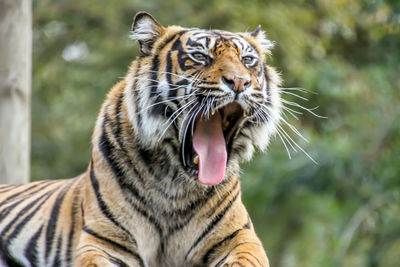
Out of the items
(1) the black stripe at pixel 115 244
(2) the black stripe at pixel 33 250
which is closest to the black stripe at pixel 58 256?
(2) the black stripe at pixel 33 250

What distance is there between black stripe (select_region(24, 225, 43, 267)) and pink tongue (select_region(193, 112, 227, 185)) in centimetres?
129

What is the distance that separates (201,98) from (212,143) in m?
0.31

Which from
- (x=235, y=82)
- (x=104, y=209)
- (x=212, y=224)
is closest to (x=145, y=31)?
(x=235, y=82)

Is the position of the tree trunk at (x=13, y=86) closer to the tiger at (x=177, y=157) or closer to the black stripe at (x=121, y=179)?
the tiger at (x=177, y=157)

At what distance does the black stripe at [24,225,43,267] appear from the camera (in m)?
4.35

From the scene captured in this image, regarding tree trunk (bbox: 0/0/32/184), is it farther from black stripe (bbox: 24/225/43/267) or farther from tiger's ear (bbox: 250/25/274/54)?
tiger's ear (bbox: 250/25/274/54)

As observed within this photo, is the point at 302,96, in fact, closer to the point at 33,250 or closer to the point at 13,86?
the point at 13,86

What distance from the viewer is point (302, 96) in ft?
44.2

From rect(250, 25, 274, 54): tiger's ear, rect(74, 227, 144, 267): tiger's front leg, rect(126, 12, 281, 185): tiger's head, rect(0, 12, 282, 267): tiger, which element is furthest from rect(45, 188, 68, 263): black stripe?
rect(250, 25, 274, 54): tiger's ear

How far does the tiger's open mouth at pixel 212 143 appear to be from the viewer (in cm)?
388

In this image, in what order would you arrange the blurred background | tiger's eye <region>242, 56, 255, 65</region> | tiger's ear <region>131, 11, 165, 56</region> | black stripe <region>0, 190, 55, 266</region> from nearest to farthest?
tiger's eye <region>242, 56, 255, 65</region>
tiger's ear <region>131, 11, 165, 56</region>
black stripe <region>0, 190, 55, 266</region>
the blurred background

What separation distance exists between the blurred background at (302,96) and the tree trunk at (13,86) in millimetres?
5549

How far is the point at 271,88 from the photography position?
13.8ft

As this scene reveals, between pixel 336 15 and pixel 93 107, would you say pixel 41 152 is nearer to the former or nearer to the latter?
pixel 93 107
